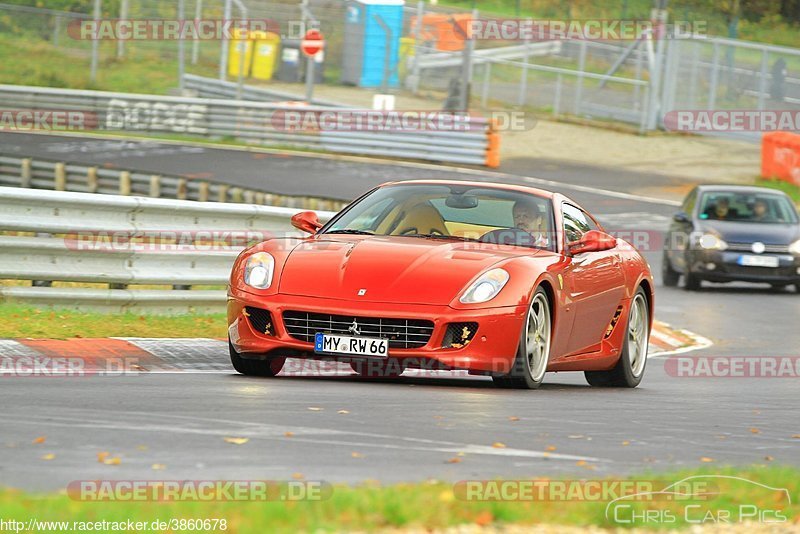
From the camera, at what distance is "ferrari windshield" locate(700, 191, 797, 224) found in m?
22.2

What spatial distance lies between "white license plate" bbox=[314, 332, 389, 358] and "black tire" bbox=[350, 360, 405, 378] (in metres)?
0.10

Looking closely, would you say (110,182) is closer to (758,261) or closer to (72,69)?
(758,261)

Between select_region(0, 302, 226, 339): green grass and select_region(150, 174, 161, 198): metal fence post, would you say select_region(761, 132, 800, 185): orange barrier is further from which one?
select_region(0, 302, 226, 339): green grass

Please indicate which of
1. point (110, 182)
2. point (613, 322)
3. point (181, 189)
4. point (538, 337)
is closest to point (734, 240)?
point (181, 189)

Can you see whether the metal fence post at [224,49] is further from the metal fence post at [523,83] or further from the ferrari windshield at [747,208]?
the ferrari windshield at [747,208]

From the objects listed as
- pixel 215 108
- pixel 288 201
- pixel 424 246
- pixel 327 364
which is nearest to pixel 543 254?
pixel 424 246

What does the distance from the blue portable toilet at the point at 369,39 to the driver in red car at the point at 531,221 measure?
107ft

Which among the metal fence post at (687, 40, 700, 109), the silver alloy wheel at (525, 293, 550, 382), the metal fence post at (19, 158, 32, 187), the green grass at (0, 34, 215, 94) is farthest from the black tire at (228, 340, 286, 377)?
the metal fence post at (687, 40, 700, 109)

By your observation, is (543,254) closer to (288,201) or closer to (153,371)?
(153,371)

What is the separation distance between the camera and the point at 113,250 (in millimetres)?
12320

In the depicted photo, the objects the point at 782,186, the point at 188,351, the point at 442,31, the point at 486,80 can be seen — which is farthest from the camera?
the point at 442,31

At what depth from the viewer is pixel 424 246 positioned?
9.70 m

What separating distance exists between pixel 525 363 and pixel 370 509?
4.24 meters

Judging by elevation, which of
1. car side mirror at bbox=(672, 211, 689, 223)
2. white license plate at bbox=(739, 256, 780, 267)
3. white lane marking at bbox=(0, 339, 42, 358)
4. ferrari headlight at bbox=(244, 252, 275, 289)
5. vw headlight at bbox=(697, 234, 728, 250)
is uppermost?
ferrari headlight at bbox=(244, 252, 275, 289)
